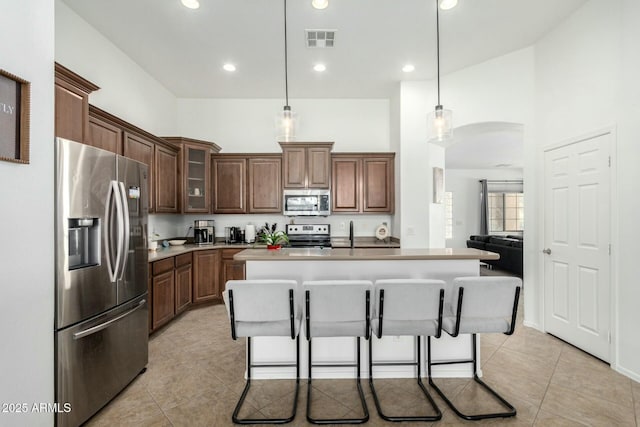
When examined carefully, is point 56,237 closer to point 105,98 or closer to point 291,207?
point 105,98

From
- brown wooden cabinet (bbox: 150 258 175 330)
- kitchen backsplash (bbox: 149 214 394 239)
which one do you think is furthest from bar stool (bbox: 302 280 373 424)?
kitchen backsplash (bbox: 149 214 394 239)

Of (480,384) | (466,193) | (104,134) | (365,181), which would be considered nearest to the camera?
(480,384)

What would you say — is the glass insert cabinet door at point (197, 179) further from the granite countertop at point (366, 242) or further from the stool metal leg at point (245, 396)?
the stool metal leg at point (245, 396)

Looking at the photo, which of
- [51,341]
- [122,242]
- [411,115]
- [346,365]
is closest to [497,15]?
[411,115]

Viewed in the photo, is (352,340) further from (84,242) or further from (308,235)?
(308,235)

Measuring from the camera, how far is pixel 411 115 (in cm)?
434

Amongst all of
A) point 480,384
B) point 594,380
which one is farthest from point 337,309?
point 594,380

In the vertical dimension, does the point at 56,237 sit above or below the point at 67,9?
below

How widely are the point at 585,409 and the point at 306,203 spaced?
372 centimetres

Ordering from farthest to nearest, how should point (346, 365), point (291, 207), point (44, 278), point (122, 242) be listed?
1. point (291, 207)
2. point (346, 365)
3. point (122, 242)
4. point (44, 278)

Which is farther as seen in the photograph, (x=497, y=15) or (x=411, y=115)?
(x=411, y=115)

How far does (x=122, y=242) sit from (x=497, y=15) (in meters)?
4.02

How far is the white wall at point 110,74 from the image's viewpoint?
2844 millimetres

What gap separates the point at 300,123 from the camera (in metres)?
5.08
